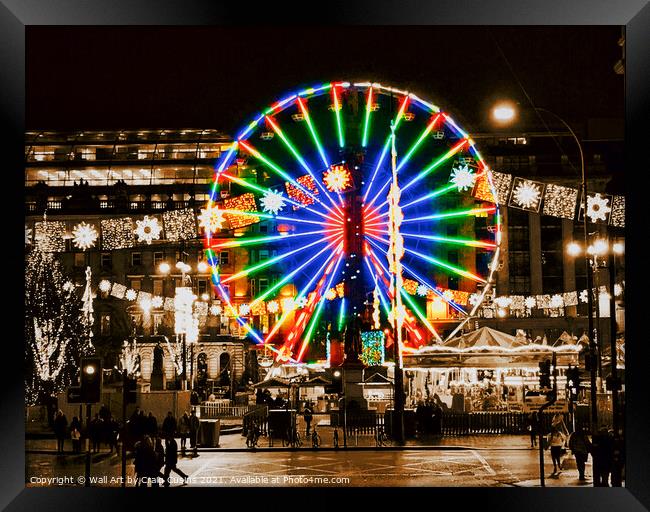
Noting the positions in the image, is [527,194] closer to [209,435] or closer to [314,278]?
[314,278]

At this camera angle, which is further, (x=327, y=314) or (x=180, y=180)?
(x=180, y=180)

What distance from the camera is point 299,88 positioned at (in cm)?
3453

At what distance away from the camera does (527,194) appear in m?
24.6

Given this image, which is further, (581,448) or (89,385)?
(581,448)

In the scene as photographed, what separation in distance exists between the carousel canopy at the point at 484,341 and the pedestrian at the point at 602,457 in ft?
50.8

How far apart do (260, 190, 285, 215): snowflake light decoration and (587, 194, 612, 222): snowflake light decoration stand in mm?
12627

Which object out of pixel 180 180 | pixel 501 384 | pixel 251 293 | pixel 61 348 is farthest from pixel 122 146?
pixel 501 384

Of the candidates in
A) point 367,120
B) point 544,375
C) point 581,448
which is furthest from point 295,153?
point 581,448

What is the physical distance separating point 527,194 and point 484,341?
9.29 metres

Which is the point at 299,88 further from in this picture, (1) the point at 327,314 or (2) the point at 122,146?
(2) the point at 122,146

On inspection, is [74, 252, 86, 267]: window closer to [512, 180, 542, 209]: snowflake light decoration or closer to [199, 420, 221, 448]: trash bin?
[199, 420, 221, 448]: trash bin

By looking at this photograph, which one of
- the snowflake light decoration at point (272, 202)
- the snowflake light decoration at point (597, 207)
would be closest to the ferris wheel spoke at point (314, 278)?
the snowflake light decoration at point (272, 202)
